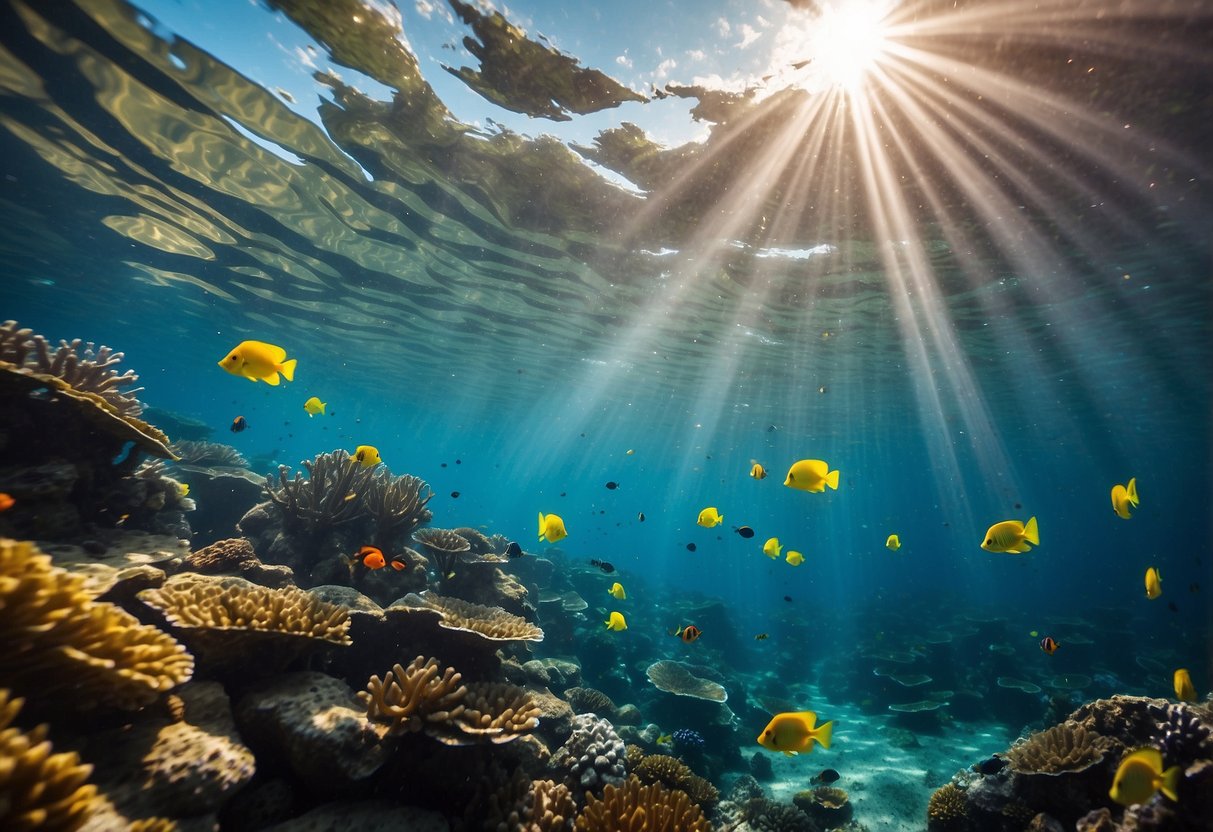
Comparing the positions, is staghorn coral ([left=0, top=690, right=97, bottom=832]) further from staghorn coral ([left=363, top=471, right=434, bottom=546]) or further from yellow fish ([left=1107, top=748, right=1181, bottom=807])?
yellow fish ([left=1107, top=748, right=1181, bottom=807])

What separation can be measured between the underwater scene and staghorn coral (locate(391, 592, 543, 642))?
0.22 feet

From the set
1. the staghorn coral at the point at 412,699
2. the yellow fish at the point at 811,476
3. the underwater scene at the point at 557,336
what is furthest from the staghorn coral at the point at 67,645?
the yellow fish at the point at 811,476

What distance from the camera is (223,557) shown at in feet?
19.5

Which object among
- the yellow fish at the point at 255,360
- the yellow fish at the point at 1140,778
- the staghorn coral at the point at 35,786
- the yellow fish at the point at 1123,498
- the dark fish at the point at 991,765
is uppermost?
the yellow fish at the point at 1123,498

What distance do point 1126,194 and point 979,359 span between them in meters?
13.1

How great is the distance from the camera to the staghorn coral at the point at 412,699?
3.94 metres

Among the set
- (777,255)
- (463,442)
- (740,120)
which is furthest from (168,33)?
(463,442)

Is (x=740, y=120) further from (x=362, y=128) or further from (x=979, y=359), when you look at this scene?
(x=979, y=359)

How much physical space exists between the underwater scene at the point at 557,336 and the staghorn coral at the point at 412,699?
56mm

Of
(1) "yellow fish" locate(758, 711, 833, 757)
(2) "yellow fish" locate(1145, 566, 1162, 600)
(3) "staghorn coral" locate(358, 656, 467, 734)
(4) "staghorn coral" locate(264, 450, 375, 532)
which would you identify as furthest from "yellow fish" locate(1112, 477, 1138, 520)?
(4) "staghorn coral" locate(264, 450, 375, 532)

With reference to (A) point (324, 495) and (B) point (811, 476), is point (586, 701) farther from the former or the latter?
(B) point (811, 476)

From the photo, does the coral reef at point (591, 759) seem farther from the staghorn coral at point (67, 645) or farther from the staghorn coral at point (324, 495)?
the staghorn coral at point (324, 495)

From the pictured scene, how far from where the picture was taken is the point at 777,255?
14.8 m

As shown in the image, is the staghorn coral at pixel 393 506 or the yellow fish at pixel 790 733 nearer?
the yellow fish at pixel 790 733
